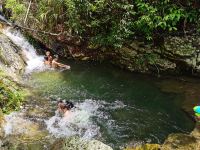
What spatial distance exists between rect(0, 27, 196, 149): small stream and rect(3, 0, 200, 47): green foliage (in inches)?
49.1

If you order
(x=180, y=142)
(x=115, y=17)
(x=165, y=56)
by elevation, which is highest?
(x=115, y=17)

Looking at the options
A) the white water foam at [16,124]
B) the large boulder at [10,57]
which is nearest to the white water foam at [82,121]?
the white water foam at [16,124]

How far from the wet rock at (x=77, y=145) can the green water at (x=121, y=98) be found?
3.01 feet

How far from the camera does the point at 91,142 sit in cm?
768

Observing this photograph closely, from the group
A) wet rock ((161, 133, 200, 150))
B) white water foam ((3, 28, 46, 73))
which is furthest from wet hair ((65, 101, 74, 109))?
white water foam ((3, 28, 46, 73))

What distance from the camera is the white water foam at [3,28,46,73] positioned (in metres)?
12.9

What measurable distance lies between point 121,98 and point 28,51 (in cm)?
482

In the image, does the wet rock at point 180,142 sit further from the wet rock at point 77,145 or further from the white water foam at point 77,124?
the white water foam at point 77,124

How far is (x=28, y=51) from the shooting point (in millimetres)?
13648

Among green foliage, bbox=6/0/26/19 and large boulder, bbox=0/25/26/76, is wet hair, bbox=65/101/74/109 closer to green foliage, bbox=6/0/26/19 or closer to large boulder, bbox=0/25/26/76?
large boulder, bbox=0/25/26/76

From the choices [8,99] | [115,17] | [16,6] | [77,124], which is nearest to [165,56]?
[115,17]

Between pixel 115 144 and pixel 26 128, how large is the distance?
89.5 inches

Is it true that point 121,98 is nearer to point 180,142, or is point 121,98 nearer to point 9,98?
point 180,142

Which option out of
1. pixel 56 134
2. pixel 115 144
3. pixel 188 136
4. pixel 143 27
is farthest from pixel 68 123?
pixel 143 27
